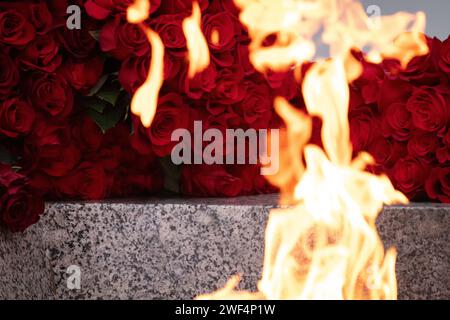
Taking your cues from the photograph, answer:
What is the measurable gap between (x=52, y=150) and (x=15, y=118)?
0.11 meters

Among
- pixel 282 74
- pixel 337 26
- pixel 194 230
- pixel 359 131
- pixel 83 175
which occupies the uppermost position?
pixel 337 26

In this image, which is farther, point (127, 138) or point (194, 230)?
point (127, 138)

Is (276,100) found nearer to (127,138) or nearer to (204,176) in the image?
(204,176)

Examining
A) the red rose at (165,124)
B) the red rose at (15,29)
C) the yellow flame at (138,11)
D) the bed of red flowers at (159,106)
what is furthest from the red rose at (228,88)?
the red rose at (15,29)

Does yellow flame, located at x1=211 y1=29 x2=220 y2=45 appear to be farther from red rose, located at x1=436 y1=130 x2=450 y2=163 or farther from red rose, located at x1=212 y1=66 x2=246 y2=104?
red rose, located at x1=436 y1=130 x2=450 y2=163

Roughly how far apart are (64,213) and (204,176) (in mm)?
336

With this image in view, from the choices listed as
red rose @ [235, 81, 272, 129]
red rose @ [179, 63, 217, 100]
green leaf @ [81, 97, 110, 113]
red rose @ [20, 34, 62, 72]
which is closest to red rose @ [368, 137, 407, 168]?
red rose @ [235, 81, 272, 129]

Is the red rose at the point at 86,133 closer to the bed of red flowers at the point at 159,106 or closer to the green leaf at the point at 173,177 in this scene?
the bed of red flowers at the point at 159,106

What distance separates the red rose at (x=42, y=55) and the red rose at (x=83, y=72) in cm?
3

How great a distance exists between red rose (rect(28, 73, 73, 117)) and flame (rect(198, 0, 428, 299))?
1.52ft

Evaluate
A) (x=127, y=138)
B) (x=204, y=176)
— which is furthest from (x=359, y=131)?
(x=127, y=138)

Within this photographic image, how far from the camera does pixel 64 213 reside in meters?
1.50

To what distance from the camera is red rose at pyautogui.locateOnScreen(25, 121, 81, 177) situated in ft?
4.93

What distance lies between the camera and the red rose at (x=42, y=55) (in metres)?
1.48
